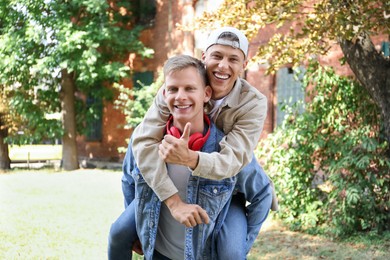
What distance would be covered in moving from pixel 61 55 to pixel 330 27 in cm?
1145

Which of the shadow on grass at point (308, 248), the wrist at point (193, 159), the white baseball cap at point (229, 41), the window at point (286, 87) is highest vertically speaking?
the window at point (286, 87)

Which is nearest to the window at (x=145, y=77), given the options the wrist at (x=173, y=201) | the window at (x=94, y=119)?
the window at (x=94, y=119)

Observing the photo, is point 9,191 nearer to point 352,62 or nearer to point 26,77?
point 26,77

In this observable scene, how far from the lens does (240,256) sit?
2.56 metres

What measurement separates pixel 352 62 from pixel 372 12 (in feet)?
3.40

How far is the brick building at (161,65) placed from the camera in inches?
511

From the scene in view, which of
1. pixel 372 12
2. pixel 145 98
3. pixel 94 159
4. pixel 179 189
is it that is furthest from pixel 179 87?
pixel 94 159

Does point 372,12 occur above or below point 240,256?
above

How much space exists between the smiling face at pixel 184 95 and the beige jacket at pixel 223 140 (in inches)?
4.0

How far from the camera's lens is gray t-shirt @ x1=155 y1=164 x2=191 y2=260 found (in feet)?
8.48

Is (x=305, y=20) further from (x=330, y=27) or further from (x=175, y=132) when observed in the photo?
(x=175, y=132)

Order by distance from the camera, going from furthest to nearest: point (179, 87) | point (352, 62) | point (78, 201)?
point (78, 201), point (352, 62), point (179, 87)

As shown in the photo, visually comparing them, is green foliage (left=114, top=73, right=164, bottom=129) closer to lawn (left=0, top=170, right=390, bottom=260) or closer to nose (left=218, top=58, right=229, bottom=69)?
lawn (left=0, top=170, right=390, bottom=260)

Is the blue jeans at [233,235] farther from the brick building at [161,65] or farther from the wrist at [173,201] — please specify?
the brick building at [161,65]
